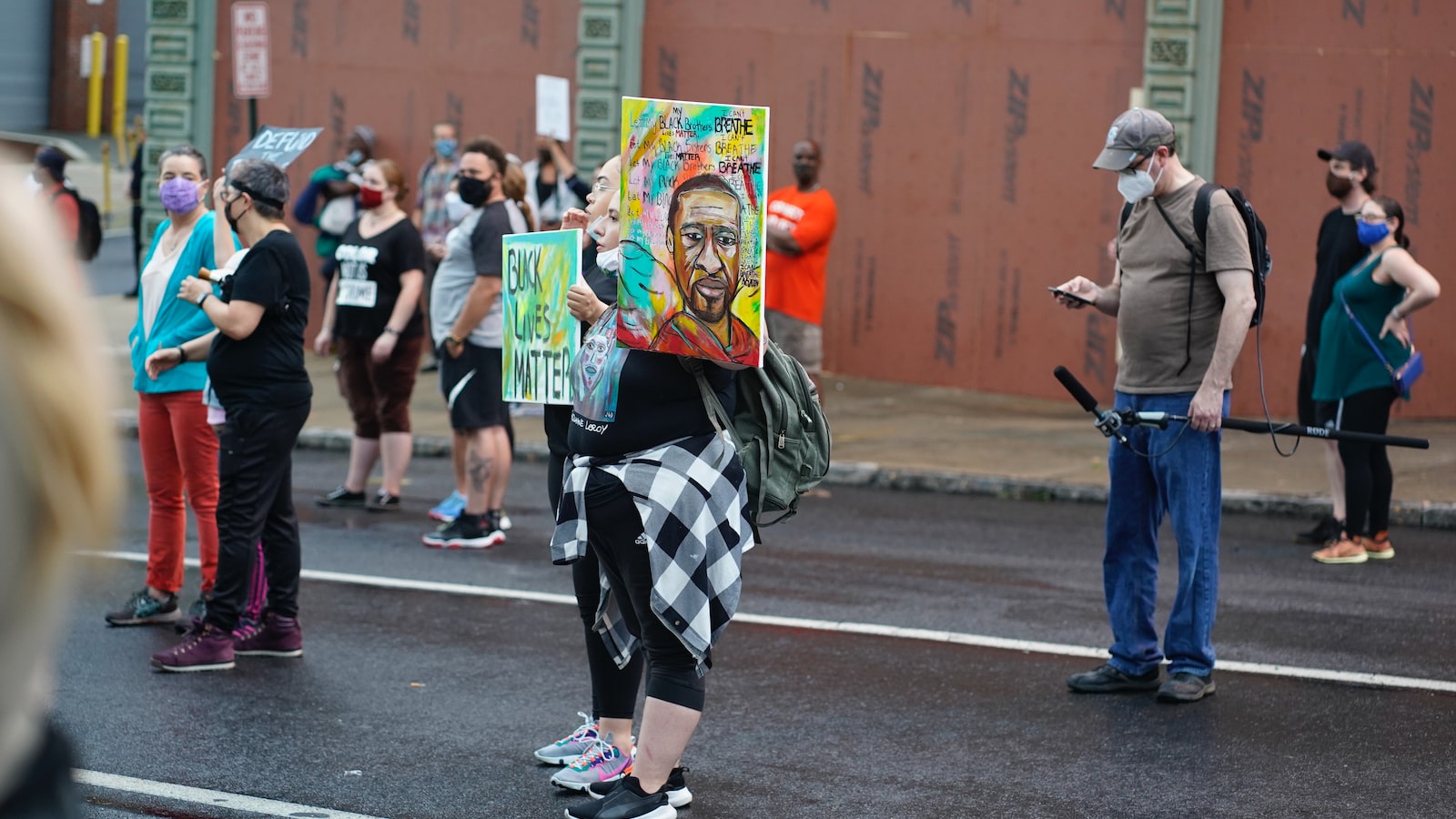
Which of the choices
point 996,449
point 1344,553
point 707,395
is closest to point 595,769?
point 707,395

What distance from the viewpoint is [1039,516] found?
1075 cm

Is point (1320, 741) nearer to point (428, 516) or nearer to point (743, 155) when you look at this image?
point (743, 155)

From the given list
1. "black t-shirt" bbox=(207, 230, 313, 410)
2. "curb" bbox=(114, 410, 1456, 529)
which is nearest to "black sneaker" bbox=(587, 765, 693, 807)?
"black t-shirt" bbox=(207, 230, 313, 410)

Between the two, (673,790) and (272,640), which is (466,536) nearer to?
(272,640)

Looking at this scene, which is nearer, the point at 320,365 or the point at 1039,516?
the point at 1039,516

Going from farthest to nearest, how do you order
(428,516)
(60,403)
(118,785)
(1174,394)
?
(428,516) < (1174,394) < (118,785) < (60,403)

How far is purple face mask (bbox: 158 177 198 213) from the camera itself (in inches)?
282

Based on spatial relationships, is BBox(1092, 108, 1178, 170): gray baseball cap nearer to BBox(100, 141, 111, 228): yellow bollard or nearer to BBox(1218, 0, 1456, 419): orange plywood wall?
BBox(1218, 0, 1456, 419): orange plywood wall

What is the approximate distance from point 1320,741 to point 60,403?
526cm

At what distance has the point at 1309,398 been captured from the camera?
976cm

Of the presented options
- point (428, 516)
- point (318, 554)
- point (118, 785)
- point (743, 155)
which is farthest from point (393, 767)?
point (428, 516)

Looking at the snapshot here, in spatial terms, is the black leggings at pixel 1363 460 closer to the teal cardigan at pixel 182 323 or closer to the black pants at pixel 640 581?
the black pants at pixel 640 581

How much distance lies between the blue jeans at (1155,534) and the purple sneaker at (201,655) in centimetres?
342

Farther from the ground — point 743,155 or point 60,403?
point 743,155
